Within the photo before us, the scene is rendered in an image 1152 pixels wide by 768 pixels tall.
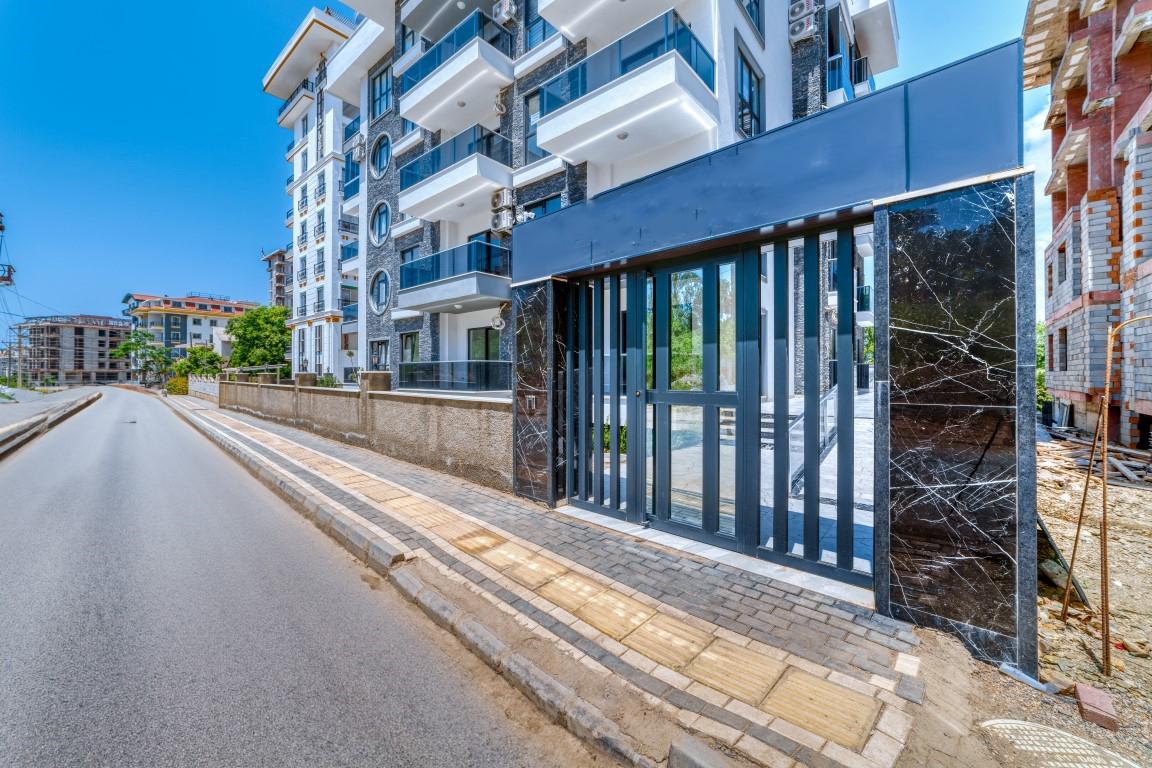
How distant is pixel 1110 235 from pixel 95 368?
144357 mm

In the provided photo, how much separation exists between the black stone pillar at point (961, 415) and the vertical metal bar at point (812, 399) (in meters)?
0.60

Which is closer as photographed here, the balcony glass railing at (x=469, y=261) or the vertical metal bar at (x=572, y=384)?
the vertical metal bar at (x=572, y=384)

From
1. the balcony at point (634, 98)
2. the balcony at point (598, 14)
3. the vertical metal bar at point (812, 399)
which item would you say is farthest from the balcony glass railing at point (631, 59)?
the vertical metal bar at point (812, 399)

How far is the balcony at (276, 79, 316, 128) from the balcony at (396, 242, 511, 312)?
967 inches

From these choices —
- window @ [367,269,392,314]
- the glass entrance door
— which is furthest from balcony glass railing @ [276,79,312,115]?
the glass entrance door

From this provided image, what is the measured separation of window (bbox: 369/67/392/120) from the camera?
2094 cm

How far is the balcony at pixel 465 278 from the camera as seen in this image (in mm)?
14461

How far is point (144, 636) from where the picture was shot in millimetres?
3238

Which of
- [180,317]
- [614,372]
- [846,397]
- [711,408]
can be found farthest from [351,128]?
[180,317]

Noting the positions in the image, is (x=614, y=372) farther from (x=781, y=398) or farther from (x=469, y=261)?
(x=469, y=261)

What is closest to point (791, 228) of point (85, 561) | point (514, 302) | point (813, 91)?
point (514, 302)

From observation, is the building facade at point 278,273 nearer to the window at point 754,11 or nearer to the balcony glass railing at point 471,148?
the balcony glass railing at point 471,148

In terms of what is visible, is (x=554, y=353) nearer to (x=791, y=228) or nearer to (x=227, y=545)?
(x=791, y=228)

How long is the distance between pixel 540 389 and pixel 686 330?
207cm
